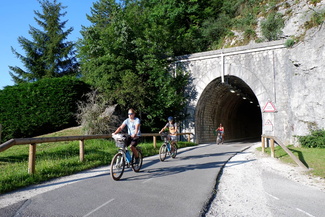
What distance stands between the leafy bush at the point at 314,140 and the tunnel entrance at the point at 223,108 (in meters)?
6.19

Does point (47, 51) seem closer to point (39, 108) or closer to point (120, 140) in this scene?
point (39, 108)

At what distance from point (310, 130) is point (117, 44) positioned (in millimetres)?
13139

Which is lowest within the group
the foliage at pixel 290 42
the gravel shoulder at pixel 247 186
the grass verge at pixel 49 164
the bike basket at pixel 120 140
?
the gravel shoulder at pixel 247 186

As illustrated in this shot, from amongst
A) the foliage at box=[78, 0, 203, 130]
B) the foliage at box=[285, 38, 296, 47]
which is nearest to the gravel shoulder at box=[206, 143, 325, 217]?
the foliage at box=[78, 0, 203, 130]

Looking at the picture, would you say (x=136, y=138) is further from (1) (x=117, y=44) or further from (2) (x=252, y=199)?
(1) (x=117, y=44)

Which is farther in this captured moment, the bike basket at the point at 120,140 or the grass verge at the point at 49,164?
the bike basket at the point at 120,140

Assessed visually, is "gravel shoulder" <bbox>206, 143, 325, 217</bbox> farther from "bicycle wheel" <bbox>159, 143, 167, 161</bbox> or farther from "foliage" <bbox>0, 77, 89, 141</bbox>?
"foliage" <bbox>0, 77, 89, 141</bbox>

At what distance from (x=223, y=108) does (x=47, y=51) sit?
21.1 meters

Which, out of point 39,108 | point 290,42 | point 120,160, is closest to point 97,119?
point 39,108

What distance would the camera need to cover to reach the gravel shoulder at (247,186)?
14.2ft

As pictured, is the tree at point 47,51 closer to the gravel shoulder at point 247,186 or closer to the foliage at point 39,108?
the foliage at point 39,108

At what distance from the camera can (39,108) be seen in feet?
51.8

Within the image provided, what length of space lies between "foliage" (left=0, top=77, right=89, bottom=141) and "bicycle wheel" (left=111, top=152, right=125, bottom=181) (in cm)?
1014

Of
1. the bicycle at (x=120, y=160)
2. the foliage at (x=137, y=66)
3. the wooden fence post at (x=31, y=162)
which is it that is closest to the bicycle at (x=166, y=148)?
the bicycle at (x=120, y=160)
